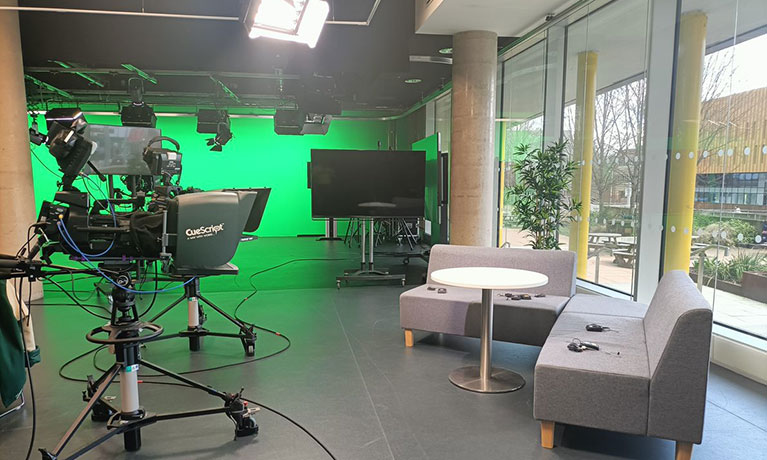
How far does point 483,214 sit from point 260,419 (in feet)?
12.4

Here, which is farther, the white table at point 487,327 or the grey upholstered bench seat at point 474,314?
the grey upholstered bench seat at point 474,314

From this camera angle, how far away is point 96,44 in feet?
22.6

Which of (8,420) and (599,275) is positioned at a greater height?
(599,275)

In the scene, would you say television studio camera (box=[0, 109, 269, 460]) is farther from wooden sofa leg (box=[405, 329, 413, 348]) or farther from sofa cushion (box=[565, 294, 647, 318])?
sofa cushion (box=[565, 294, 647, 318])

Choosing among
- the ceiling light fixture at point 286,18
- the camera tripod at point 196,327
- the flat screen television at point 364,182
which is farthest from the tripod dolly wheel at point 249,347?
the flat screen television at point 364,182

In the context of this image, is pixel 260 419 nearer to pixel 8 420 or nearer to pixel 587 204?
pixel 8 420

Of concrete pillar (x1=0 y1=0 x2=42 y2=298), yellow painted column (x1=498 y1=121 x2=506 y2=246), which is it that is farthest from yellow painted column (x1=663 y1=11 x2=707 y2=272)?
concrete pillar (x1=0 y1=0 x2=42 y2=298)

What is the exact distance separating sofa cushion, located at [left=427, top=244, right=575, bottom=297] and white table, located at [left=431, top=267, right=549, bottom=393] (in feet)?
2.43

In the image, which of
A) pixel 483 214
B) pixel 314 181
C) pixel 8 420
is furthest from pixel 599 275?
pixel 8 420

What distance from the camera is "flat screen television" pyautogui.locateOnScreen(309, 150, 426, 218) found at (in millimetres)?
6508

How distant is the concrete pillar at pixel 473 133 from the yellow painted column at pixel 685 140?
205cm

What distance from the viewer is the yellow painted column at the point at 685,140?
12.2 ft

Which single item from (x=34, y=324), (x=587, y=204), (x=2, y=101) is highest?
(x=2, y=101)

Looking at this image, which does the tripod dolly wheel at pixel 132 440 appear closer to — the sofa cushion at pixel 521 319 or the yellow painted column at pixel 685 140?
the sofa cushion at pixel 521 319
